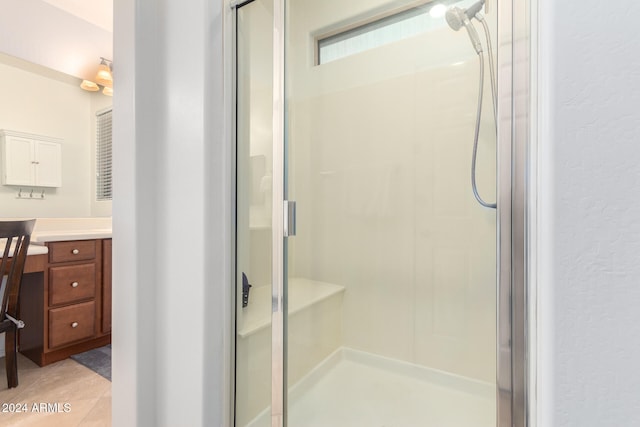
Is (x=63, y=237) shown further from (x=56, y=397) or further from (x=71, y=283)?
(x=56, y=397)

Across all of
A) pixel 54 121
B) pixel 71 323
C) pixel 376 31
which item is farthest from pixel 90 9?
pixel 71 323

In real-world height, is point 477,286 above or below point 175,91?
below

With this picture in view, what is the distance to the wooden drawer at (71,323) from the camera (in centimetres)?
186

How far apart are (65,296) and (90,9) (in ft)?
6.53

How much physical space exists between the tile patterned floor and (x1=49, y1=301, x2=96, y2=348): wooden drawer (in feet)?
0.53

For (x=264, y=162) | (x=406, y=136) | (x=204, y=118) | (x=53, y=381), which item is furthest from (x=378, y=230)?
(x=53, y=381)

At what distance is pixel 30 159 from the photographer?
6.89ft

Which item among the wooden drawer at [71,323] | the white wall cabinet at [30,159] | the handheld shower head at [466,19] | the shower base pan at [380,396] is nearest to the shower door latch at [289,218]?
the shower base pan at [380,396]

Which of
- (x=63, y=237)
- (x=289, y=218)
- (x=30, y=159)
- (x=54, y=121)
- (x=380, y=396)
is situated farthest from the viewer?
(x=54, y=121)

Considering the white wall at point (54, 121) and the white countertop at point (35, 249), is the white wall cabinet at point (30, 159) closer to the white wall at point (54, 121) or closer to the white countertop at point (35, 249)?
the white wall at point (54, 121)

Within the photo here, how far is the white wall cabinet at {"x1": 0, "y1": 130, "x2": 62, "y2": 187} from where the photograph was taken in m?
1.99

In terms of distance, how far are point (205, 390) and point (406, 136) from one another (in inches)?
56.4

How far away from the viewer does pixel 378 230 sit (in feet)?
5.54

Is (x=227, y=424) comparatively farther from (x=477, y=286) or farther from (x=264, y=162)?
(x=477, y=286)
